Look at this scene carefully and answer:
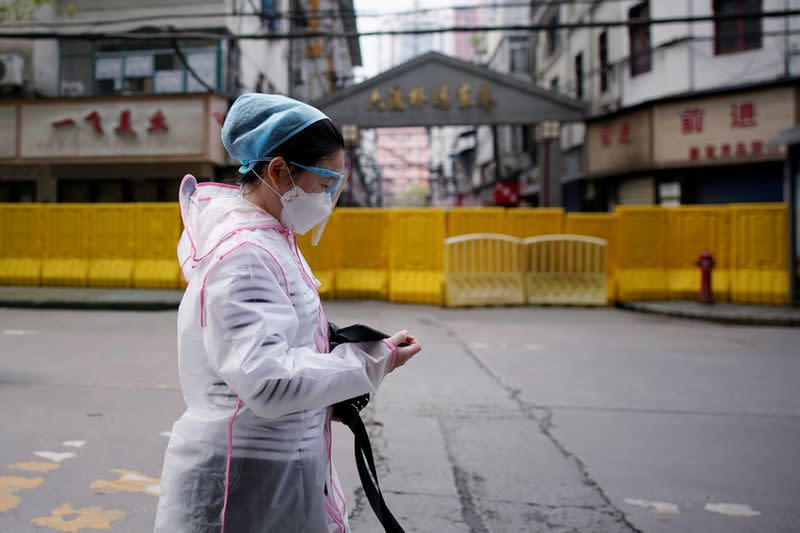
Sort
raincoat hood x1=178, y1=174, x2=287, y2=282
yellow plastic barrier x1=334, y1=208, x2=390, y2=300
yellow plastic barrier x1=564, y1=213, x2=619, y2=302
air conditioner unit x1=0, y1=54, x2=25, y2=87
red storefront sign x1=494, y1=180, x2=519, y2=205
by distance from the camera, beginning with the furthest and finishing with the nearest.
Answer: red storefront sign x1=494, y1=180, x2=519, y2=205, air conditioner unit x1=0, y1=54, x2=25, y2=87, yellow plastic barrier x1=564, y1=213, x2=619, y2=302, yellow plastic barrier x1=334, y1=208, x2=390, y2=300, raincoat hood x1=178, y1=174, x2=287, y2=282

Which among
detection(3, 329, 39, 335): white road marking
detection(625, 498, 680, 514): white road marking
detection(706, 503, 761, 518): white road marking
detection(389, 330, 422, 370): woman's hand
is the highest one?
detection(389, 330, 422, 370): woman's hand

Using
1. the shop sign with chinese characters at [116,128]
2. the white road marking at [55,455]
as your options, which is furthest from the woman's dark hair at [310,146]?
the shop sign with chinese characters at [116,128]

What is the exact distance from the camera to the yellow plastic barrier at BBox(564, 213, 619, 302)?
1405cm

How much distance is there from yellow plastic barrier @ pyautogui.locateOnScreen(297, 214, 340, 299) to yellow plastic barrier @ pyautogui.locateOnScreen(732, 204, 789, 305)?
7822 mm

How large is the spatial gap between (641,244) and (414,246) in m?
4.60

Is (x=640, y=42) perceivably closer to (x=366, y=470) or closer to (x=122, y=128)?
(x=122, y=128)

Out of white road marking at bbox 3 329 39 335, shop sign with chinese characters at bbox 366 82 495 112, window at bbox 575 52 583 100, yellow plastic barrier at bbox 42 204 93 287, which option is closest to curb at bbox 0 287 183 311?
yellow plastic barrier at bbox 42 204 93 287

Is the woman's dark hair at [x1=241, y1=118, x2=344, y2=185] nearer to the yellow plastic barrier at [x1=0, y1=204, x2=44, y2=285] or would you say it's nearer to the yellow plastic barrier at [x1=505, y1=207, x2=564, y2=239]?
the yellow plastic barrier at [x1=505, y1=207, x2=564, y2=239]

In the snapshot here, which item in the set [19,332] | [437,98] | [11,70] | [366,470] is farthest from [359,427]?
[11,70]

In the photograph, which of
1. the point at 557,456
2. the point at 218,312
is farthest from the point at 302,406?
the point at 557,456

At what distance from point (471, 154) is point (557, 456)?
52.8 m

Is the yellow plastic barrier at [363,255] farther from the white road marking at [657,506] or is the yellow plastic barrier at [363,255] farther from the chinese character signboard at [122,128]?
the white road marking at [657,506]

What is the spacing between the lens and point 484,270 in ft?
44.3

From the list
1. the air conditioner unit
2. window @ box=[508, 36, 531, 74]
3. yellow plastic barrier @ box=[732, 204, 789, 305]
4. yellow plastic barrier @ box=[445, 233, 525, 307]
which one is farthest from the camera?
window @ box=[508, 36, 531, 74]
